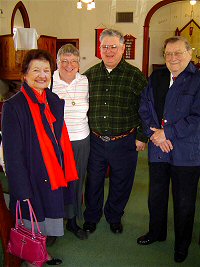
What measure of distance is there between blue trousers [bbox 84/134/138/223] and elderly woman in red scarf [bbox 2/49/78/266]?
0.56 metres

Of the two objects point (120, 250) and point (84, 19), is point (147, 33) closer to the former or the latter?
point (84, 19)

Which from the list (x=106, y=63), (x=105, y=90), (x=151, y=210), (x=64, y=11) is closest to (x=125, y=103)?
(x=105, y=90)

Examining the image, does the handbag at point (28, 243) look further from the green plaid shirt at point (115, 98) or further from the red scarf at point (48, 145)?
the green plaid shirt at point (115, 98)

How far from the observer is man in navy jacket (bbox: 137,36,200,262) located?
1967mm

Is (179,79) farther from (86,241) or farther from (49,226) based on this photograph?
(86,241)

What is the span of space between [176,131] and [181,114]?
12 centimetres

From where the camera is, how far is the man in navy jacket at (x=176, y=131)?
1967 millimetres

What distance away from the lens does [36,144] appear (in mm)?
1806

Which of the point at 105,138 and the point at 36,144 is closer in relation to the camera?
the point at 36,144

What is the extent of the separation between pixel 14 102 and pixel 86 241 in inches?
54.8

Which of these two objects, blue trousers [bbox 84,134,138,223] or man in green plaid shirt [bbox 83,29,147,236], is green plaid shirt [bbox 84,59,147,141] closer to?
man in green plaid shirt [bbox 83,29,147,236]

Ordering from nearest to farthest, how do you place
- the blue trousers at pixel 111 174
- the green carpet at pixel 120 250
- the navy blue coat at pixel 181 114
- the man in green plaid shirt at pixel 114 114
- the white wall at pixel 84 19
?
the navy blue coat at pixel 181 114
the green carpet at pixel 120 250
the man in green plaid shirt at pixel 114 114
the blue trousers at pixel 111 174
the white wall at pixel 84 19

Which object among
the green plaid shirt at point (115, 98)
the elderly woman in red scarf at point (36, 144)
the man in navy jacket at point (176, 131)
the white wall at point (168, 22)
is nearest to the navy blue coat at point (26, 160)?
the elderly woman in red scarf at point (36, 144)

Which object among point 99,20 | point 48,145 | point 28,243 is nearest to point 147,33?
point 99,20
